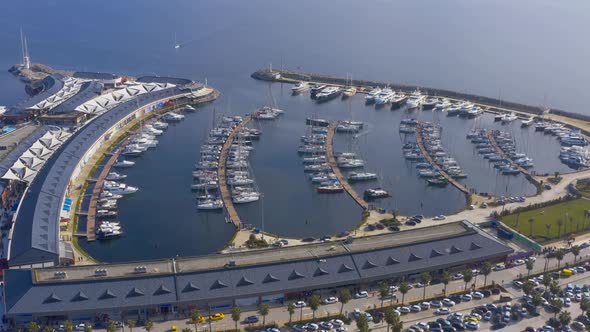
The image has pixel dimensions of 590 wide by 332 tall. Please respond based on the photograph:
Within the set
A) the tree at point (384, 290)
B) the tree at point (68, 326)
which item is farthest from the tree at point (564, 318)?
the tree at point (68, 326)

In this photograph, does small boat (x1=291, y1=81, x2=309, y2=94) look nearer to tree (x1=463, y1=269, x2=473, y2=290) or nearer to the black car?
tree (x1=463, y1=269, x2=473, y2=290)

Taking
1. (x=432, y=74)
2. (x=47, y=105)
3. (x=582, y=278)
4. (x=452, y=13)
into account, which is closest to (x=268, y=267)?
(x=582, y=278)

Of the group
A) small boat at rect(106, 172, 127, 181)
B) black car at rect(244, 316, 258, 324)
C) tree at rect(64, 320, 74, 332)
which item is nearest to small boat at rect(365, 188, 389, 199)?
black car at rect(244, 316, 258, 324)

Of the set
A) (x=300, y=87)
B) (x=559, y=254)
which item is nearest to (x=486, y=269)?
(x=559, y=254)

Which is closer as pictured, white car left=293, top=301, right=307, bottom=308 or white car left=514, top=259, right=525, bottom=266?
white car left=293, top=301, right=307, bottom=308

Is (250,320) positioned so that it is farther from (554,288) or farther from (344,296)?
(554,288)

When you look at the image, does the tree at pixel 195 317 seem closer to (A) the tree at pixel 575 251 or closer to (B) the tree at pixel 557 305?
(B) the tree at pixel 557 305
